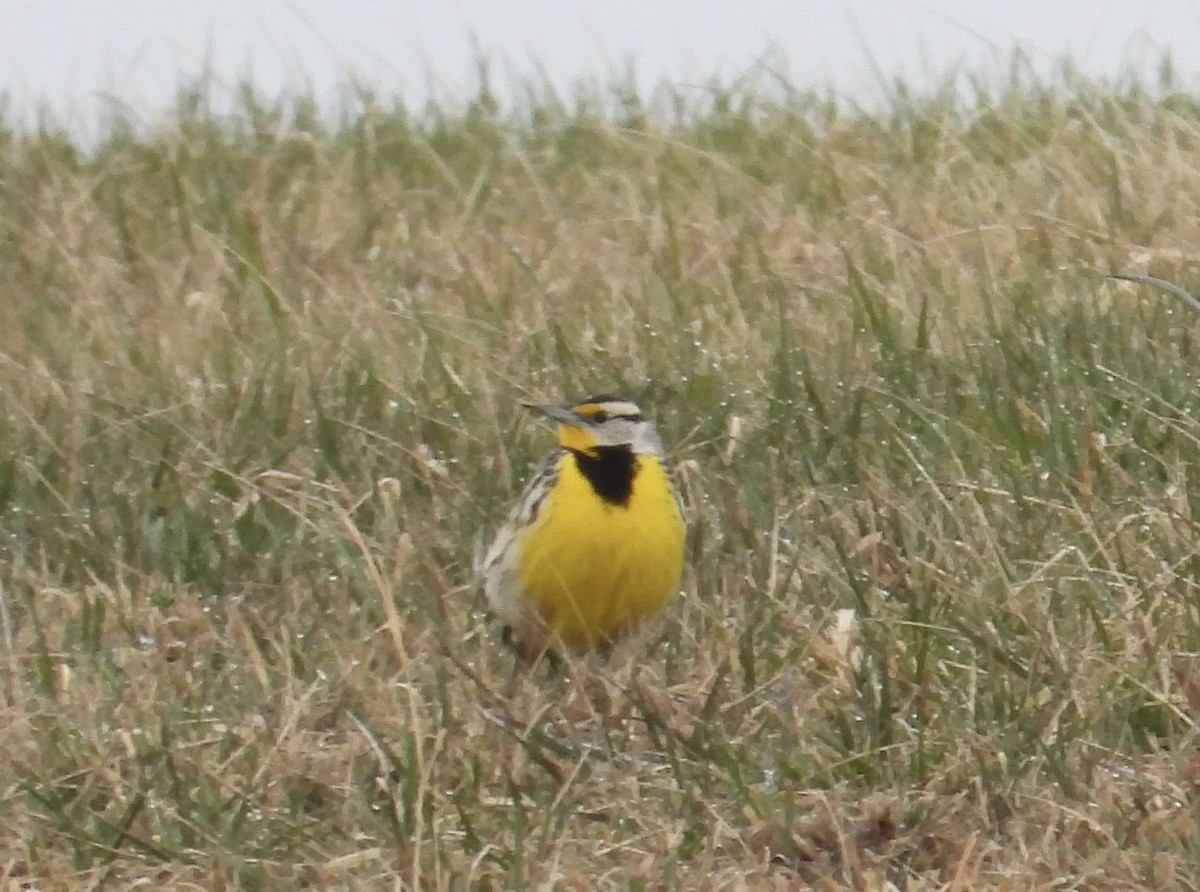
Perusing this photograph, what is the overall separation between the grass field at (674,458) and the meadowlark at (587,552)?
0.10 m

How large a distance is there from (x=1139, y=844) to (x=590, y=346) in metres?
2.46

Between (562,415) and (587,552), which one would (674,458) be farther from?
(587,552)

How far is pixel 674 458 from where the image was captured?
511cm

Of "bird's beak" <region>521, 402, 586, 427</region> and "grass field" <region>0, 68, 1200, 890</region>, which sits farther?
"bird's beak" <region>521, 402, 586, 427</region>

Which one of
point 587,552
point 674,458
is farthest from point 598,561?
point 674,458

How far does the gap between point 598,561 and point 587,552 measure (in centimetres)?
2

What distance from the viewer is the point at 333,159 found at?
294 inches

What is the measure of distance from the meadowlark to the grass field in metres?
0.10

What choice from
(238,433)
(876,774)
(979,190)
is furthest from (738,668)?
(979,190)

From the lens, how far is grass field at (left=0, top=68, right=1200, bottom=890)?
354 centimetres

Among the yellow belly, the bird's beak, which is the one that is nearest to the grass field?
the yellow belly

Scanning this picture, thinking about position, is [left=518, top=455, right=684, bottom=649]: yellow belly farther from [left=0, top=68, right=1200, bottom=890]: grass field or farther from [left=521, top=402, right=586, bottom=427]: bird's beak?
[left=521, top=402, right=586, bottom=427]: bird's beak

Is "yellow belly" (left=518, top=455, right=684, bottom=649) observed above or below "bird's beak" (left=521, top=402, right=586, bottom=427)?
below

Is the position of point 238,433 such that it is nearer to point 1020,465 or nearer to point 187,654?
point 187,654
